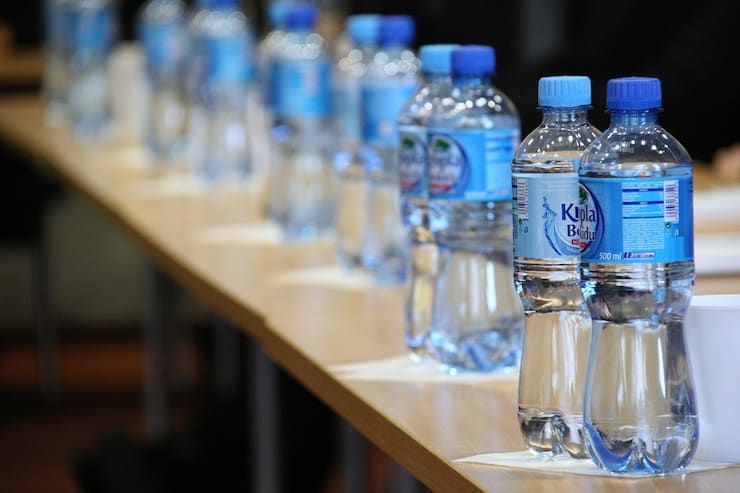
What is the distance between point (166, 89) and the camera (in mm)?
3943

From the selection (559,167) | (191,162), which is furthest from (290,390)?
(559,167)

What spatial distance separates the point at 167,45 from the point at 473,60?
2.45 meters

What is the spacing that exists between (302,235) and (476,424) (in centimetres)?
128

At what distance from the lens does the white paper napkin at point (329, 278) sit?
86.7 inches

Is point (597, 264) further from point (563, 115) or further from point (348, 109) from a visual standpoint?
point (348, 109)

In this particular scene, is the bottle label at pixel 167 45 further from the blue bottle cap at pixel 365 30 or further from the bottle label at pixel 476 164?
the bottle label at pixel 476 164

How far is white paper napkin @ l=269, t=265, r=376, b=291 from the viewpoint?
2.20 m

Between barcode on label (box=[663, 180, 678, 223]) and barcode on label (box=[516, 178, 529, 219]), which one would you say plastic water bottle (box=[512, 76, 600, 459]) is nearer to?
barcode on label (box=[516, 178, 529, 219])

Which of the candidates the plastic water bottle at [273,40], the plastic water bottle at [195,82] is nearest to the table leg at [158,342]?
the plastic water bottle at [195,82]

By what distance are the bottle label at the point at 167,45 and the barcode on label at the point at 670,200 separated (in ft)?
9.48

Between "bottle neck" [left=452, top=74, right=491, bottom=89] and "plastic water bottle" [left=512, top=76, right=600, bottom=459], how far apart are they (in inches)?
12.8

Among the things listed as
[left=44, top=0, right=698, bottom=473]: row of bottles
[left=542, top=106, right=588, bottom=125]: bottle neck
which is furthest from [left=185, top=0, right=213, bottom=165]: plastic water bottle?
[left=542, top=106, right=588, bottom=125]: bottle neck

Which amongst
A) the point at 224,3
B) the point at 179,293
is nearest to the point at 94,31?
the point at 179,293

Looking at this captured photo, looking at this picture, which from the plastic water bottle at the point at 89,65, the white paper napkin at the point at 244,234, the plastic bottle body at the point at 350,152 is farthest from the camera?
the plastic water bottle at the point at 89,65
